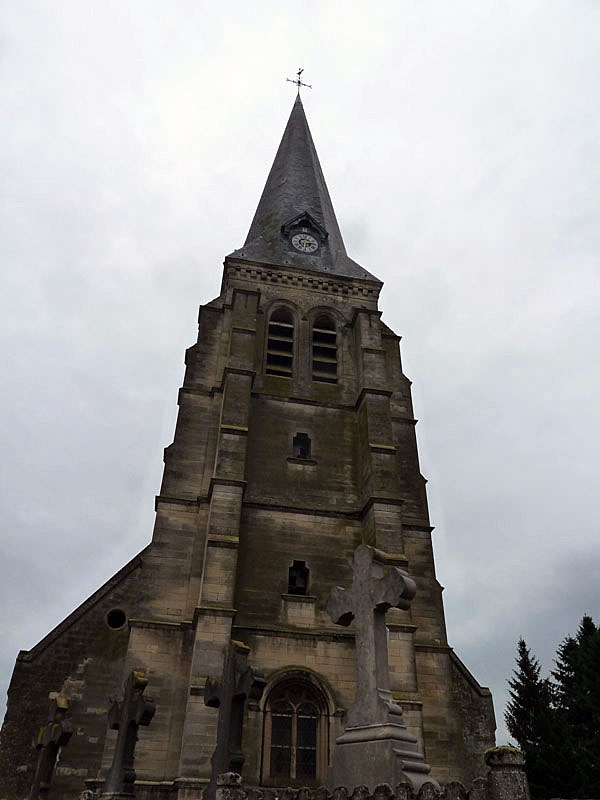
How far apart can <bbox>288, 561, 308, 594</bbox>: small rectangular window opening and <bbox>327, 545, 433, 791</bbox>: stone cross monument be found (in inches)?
328

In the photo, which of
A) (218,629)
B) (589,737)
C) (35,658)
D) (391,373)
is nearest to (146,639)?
(218,629)

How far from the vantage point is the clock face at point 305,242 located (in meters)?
23.5

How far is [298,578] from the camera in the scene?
15.3m

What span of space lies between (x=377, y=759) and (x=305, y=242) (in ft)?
66.8

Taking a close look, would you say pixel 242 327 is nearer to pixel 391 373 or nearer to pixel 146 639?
pixel 391 373

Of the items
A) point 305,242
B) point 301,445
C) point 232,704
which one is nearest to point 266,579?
point 301,445

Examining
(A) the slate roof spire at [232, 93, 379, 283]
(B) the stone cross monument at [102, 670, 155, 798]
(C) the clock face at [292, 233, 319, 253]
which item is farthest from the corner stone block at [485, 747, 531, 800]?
(C) the clock face at [292, 233, 319, 253]

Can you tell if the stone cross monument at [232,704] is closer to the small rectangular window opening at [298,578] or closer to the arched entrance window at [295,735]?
the arched entrance window at [295,735]

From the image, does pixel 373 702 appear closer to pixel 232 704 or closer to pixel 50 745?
pixel 232 704

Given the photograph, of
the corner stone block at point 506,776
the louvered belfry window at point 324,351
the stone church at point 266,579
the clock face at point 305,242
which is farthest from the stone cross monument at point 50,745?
the clock face at point 305,242

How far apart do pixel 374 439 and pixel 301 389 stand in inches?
115

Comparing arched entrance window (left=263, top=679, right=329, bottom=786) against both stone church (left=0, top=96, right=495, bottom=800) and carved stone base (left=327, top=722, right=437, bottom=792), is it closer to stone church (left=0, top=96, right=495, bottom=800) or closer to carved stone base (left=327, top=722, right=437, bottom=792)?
stone church (left=0, top=96, right=495, bottom=800)

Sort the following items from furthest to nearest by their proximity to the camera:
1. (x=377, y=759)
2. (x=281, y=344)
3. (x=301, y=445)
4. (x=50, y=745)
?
(x=281, y=344), (x=301, y=445), (x=50, y=745), (x=377, y=759)

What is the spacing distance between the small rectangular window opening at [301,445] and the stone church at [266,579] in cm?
4
